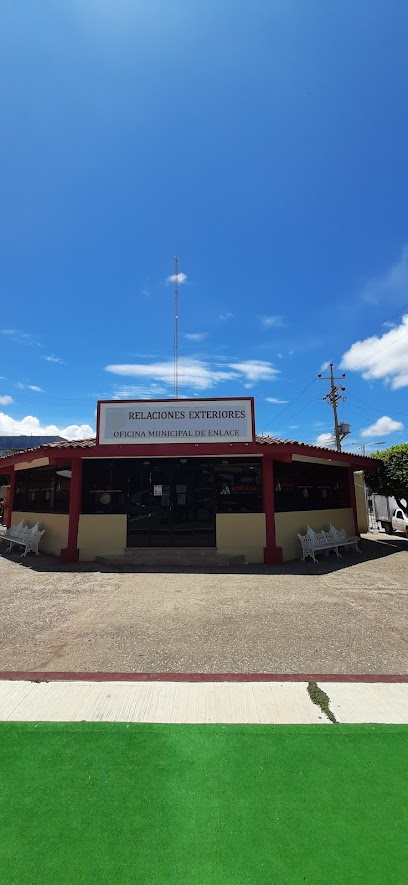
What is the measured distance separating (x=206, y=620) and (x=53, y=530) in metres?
7.59

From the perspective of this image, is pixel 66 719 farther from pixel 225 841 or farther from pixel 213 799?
pixel 225 841

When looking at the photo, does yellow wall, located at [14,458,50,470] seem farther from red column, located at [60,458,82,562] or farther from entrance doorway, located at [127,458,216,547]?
entrance doorway, located at [127,458,216,547]

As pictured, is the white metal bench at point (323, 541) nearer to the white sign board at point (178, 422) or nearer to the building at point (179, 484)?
the building at point (179, 484)

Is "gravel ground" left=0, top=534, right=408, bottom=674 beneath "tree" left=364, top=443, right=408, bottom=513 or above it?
beneath

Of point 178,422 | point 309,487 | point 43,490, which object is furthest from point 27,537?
point 309,487

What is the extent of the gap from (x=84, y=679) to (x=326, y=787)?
2.53m

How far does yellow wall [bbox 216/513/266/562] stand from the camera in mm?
11023

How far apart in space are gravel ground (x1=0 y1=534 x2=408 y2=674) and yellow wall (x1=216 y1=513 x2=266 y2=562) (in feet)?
2.93

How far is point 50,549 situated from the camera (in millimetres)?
12406

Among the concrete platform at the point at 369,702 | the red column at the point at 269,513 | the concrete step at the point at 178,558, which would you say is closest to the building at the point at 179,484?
the red column at the point at 269,513

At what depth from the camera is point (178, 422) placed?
36.2ft

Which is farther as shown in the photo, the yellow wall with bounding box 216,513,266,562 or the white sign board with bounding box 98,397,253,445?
the yellow wall with bounding box 216,513,266,562

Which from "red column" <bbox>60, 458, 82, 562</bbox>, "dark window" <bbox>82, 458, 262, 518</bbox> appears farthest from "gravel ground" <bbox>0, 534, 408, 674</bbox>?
"dark window" <bbox>82, 458, 262, 518</bbox>

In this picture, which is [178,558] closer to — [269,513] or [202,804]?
[269,513]
